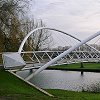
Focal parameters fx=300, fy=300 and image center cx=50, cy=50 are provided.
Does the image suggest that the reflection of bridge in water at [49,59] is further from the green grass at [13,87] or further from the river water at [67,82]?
the green grass at [13,87]

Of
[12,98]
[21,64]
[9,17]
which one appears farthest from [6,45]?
[12,98]

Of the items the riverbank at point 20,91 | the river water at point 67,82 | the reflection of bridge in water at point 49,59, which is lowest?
the river water at point 67,82

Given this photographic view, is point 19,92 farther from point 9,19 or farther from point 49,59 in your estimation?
point 49,59

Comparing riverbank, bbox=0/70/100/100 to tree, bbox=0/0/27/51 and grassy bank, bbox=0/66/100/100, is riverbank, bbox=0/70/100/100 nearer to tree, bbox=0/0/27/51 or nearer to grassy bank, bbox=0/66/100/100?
grassy bank, bbox=0/66/100/100

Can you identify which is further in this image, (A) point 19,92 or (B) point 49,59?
(B) point 49,59

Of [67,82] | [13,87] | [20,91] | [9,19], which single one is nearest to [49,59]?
[67,82]

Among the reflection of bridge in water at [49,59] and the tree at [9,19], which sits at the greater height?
the tree at [9,19]

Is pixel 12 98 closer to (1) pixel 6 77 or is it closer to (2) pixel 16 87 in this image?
(2) pixel 16 87

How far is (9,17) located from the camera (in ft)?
74.9

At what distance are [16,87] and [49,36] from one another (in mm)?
44193

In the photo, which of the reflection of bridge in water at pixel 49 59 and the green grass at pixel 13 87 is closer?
the green grass at pixel 13 87

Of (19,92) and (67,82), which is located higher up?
(19,92)

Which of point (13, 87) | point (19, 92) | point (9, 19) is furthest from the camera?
point (9, 19)

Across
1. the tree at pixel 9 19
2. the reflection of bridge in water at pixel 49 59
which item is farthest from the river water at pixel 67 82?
the tree at pixel 9 19
